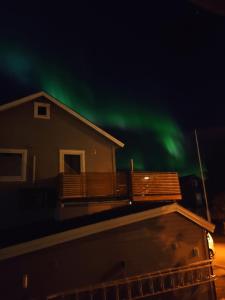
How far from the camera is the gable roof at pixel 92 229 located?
9.69 m

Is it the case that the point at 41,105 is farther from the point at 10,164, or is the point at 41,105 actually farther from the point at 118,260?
the point at 118,260

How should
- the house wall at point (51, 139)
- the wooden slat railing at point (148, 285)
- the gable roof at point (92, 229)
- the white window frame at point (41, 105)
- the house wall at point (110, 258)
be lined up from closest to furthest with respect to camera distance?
1. the gable roof at point (92, 229)
2. the house wall at point (110, 258)
3. the wooden slat railing at point (148, 285)
4. the house wall at point (51, 139)
5. the white window frame at point (41, 105)

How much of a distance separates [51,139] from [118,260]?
29.5 feet

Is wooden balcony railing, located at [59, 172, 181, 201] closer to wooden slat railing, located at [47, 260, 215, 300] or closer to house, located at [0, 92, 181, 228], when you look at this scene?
house, located at [0, 92, 181, 228]

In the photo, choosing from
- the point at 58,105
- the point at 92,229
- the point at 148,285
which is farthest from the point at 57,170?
the point at 148,285

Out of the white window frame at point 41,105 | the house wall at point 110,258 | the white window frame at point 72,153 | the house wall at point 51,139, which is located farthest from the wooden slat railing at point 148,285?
the white window frame at point 41,105

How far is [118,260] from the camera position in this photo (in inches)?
443

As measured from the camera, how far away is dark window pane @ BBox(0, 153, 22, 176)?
17.3 m

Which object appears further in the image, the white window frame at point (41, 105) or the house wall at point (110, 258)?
the white window frame at point (41, 105)

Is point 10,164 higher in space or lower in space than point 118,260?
higher

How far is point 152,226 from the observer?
12.0 m

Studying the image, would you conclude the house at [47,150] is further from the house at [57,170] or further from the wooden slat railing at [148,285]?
the wooden slat railing at [148,285]

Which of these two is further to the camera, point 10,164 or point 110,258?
point 10,164

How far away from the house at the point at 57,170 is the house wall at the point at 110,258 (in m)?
3.30
